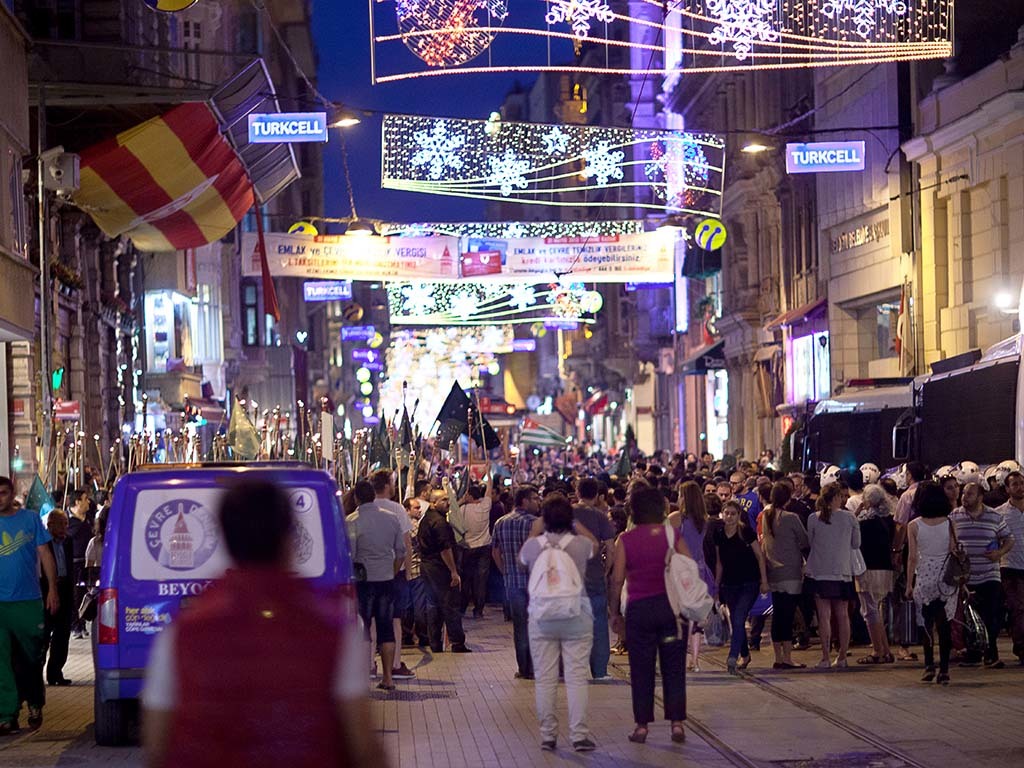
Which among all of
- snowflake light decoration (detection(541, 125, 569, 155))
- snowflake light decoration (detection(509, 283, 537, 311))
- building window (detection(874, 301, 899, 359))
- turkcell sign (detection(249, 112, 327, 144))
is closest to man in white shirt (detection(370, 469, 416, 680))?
turkcell sign (detection(249, 112, 327, 144))

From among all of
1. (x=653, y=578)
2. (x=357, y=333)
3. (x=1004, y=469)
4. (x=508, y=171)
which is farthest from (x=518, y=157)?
(x=357, y=333)

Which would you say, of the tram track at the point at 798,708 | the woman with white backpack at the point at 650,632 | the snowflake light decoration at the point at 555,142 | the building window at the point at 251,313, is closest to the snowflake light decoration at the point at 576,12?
the snowflake light decoration at the point at 555,142

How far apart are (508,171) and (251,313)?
1482 inches

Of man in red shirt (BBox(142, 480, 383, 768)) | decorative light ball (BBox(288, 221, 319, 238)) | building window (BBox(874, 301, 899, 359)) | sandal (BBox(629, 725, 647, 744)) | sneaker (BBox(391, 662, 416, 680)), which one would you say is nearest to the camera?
man in red shirt (BBox(142, 480, 383, 768))

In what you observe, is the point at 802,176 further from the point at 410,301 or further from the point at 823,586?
the point at 823,586

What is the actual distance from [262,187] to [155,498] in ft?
84.2

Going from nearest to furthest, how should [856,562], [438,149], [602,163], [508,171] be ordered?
[856,562] → [438,149] → [508,171] → [602,163]

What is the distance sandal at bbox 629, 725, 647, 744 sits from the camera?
39.0 feet

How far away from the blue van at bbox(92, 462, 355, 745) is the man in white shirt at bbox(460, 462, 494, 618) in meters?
11.2

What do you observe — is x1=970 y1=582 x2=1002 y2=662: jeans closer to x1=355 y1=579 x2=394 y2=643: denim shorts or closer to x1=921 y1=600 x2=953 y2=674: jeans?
x1=921 y1=600 x2=953 y2=674: jeans

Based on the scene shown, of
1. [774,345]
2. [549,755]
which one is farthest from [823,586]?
[774,345]

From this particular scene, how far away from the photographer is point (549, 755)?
11375 mm

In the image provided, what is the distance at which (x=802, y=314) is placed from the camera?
41.4 meters

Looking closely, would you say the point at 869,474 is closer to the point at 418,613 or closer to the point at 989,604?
the point at 418,613
